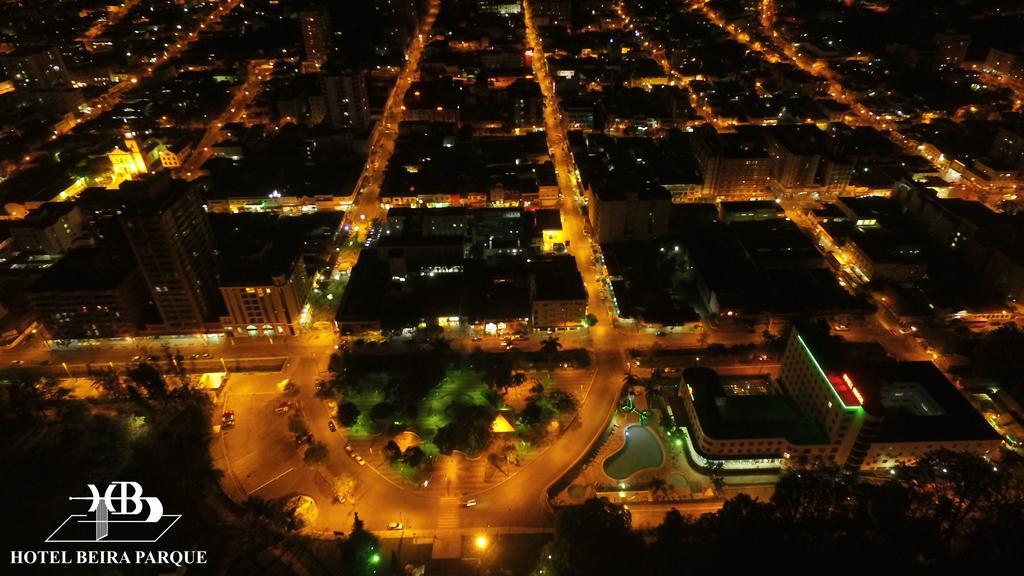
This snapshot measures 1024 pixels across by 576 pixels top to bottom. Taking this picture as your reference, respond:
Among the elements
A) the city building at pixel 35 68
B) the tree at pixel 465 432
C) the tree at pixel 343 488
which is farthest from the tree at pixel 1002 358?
the city building at pixel 35 68

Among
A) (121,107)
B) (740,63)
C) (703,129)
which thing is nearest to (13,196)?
(121,107)

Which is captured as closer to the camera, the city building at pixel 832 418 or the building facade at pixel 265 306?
the city building at pixel 832 418

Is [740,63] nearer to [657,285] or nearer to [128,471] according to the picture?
[657,285]

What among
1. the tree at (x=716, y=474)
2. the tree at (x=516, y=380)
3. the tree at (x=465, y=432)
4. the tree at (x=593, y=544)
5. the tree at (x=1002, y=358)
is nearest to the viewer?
the tree at (x=593, y=544)

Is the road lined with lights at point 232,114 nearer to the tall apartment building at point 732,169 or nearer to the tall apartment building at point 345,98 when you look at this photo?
the tall apartment building at point 345,98

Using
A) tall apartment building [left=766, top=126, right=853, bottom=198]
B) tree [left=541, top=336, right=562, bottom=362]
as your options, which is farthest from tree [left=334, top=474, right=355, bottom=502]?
tall apartment building [left=766, top=126, right=853, bottom=198]

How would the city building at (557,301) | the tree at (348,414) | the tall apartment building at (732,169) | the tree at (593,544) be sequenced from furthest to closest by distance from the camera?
the tall apartment building at (732,169) → the city building at (557,301) → the tree at (348,414) → the tree at (593,544)

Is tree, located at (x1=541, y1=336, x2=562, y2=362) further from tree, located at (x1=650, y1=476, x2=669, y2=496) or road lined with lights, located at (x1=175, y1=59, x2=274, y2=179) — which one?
road lined with lights, located at (x1=175, y1=59, x2=274, y2=179)
